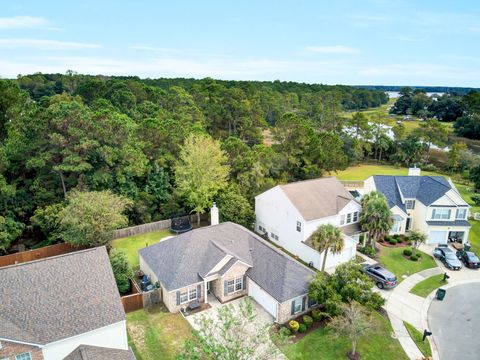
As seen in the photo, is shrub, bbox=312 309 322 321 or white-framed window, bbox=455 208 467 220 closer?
shrub, bbox=312 309 322 321

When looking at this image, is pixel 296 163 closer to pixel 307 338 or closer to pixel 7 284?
pixel 307 338

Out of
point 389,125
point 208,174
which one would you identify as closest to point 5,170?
point 208,174

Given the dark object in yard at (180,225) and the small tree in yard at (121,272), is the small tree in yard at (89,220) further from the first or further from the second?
the dark object in yard at (180,225)

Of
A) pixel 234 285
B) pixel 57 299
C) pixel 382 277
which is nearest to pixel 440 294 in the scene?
pixel 382 277

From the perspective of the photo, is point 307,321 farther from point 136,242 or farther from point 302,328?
point 136,242

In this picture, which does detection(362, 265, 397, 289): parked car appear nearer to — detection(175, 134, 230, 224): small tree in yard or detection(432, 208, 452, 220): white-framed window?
detection(432, 208, 452, 220): white-framed window

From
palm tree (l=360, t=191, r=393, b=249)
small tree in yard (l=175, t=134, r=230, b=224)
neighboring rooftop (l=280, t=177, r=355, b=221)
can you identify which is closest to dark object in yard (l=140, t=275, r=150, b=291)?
small tree in yard (l=175, t=134, r=230, b=224)
